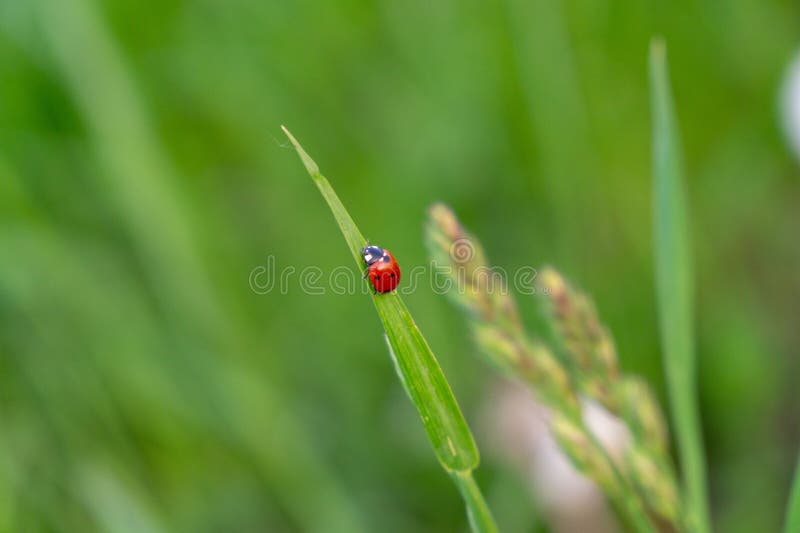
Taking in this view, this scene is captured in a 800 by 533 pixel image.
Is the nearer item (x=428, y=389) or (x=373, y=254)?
(x=428, y=389)

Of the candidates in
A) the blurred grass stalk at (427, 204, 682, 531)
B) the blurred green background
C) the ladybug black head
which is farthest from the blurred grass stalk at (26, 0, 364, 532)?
the blurred grass stalk at (427, 204, 682, 531)

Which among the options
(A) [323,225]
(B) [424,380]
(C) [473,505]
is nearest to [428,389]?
(B) [424,380]

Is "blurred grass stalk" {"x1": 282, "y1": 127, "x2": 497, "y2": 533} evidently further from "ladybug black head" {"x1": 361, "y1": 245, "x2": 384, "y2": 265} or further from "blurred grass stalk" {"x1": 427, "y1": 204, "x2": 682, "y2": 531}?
"ladybug black head" {"x1": 361, "y1": 245, "x2": 384, "y2": 265}

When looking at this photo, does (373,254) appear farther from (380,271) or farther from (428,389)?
(428,389)

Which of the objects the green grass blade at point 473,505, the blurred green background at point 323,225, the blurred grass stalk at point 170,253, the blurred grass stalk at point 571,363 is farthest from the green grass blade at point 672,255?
the blurred grass stalk at point 170,253

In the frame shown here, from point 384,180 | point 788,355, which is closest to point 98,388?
point 384,180

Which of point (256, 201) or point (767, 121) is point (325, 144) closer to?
point (256, 201)

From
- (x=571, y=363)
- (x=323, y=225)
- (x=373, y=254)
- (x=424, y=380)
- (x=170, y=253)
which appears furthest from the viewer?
(x=323, y=225)
